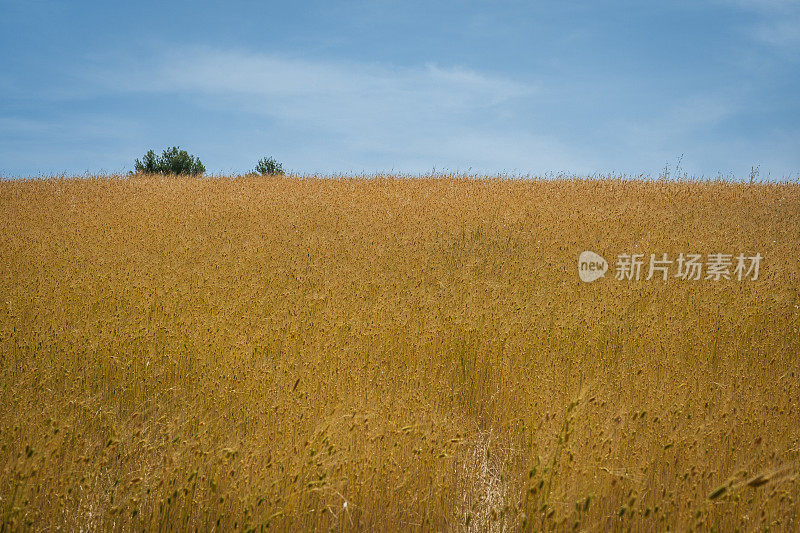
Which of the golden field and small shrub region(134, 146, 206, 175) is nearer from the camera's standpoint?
the golden field

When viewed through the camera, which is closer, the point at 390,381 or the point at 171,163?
the point at 390,381

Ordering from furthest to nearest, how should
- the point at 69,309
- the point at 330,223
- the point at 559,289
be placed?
1. the point at 330,223
2. the point at 559,289
3. the point at 69,309

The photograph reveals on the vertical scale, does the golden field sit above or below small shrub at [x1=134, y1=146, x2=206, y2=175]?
below

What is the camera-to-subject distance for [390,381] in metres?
3.87

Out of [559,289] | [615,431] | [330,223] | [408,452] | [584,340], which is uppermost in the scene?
[330,223]

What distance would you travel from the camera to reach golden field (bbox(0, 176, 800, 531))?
2.52m

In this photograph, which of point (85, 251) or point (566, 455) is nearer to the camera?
point (566, 455)

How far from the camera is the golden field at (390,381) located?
2.52 meters

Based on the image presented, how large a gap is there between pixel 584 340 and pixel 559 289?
1.52 meters

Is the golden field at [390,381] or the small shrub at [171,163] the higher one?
the small shrub at [171,163]

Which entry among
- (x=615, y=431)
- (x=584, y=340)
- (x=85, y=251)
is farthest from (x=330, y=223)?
(x=615, y=431)

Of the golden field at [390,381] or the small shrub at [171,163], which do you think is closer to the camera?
the golden field at [390,381]

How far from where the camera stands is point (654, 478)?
111 inches

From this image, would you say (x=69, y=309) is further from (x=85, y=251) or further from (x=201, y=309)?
(x=85, y=251)
